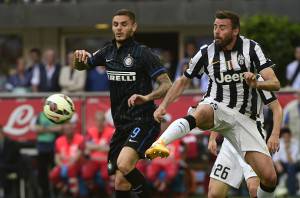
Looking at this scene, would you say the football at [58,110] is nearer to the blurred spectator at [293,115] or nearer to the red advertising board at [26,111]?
the red advertising board at [26,111]

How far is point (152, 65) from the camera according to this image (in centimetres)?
1130

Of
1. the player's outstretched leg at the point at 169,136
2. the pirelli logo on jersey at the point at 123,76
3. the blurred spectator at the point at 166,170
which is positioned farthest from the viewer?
the blurred spectator at the point at 166,170

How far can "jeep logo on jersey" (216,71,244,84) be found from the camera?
1042cm

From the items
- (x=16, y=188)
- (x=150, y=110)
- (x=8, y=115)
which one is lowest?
(x=16, y=188)

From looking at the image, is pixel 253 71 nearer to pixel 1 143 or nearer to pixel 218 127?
pixel 218 127

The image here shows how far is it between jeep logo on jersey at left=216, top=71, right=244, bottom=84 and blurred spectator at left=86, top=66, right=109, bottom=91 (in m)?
8.28

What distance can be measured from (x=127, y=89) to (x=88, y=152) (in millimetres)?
5921

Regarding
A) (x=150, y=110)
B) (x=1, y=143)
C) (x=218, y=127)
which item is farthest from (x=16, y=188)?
(x=218, y=127)

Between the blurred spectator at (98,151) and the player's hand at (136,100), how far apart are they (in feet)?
20.0

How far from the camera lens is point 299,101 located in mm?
16750

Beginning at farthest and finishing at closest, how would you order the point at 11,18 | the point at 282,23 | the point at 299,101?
the point at 11,18
the point at 282,23
the point at 299,101

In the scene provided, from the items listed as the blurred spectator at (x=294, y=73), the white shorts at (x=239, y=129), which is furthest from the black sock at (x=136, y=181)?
the blurred spectator at (x=294, y=73)

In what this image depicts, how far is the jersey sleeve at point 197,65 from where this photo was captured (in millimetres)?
10570

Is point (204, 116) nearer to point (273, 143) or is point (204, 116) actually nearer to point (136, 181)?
point (273, 143)
